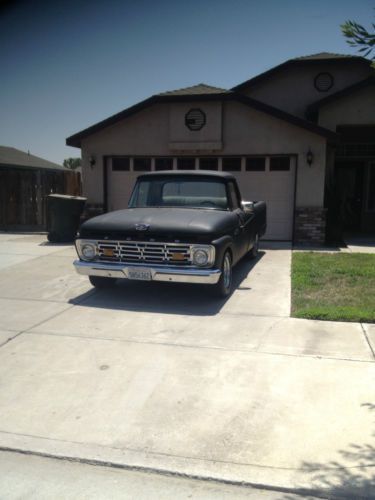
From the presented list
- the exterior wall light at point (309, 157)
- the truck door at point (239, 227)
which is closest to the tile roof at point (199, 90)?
the exterior wall light at point (309, 157)

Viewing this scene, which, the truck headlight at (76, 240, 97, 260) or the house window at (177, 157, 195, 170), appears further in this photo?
the house window at (177, 157, 195, 170)

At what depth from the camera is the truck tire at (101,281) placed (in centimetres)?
700

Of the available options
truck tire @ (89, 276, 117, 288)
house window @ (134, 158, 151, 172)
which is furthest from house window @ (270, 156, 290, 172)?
truck tire @ (89, 276, 117, 288)

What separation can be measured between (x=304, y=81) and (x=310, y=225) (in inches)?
267

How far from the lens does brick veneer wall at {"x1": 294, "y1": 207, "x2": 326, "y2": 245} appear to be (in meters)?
12.1

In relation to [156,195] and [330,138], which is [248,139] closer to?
[330,138]

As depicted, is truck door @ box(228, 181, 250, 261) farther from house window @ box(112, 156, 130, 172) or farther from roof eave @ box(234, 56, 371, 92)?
roof eave @ box(234, 56, 371, 92)

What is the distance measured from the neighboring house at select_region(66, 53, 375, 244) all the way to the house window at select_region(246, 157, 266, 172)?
3 cm

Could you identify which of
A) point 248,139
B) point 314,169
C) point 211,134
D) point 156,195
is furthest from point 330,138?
point 156,195

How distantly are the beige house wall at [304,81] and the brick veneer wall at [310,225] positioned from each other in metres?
5.41

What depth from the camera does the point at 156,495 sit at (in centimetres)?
263

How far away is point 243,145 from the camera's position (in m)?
12.4

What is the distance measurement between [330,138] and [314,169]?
0.86m

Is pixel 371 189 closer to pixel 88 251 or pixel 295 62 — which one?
pixel 295 62
